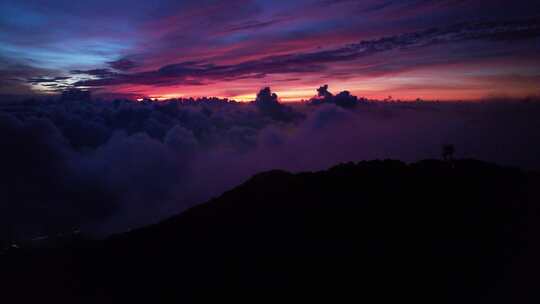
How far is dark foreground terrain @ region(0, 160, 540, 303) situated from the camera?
37.4m

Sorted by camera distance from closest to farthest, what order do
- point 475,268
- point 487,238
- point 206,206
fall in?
point 475,268 < point 487,238 < point 206,206

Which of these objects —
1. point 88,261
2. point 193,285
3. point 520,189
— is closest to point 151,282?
point 193,285

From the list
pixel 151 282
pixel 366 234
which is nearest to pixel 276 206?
pixel 366 234

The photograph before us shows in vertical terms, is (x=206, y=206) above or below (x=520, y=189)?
below

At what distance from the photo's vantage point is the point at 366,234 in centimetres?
4997

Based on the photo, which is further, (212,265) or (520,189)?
(520,189)

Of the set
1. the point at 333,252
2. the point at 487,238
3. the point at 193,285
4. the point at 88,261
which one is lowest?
the point at 88,261

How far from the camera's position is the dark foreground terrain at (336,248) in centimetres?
3741

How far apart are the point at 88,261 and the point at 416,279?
59799 millimetres

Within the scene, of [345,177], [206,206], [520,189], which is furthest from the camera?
[206,206]

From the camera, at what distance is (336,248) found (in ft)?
158

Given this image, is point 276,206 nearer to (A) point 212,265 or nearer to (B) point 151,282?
(A) point 212,265

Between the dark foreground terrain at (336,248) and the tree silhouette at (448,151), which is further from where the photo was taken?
the tree silhouette at (448,151)

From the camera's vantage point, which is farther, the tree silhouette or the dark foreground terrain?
the tree silhouette
